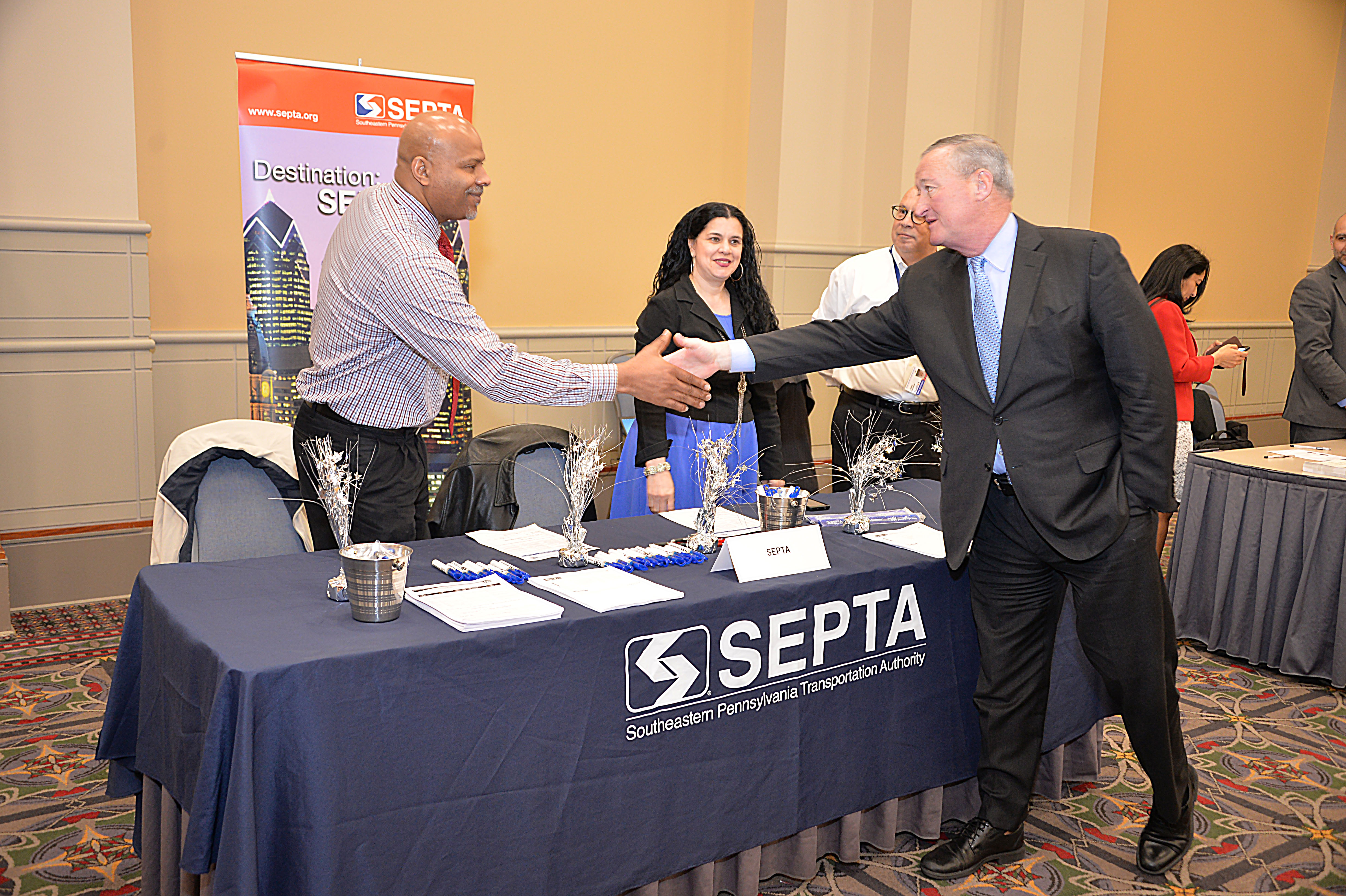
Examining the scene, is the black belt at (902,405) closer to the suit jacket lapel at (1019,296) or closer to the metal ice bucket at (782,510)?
the metal ice bucket at (782,510)

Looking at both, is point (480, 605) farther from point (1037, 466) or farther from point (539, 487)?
point (539, 487)

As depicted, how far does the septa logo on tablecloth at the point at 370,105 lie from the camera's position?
181 inches

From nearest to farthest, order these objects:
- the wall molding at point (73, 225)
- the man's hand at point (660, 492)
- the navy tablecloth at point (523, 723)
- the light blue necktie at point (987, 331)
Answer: the navy tablecloth at point (523, 723), the light blue necktie at point (987, 331), the man's hand at point (660, 492), the wall molding at point (73, 225)

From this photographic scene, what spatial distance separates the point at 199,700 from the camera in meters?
1.83

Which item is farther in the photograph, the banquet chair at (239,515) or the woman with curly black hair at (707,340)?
the woman with curly black hair at (707,340)

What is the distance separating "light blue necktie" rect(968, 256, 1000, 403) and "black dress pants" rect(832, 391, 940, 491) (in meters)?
0.97

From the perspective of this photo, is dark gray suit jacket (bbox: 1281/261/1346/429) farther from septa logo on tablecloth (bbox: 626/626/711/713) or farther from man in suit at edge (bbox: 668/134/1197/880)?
septa logo on tablecloth (bbox: 626/626/711/713)

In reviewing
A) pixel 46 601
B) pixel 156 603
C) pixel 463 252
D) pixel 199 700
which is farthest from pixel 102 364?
pixel 199 700

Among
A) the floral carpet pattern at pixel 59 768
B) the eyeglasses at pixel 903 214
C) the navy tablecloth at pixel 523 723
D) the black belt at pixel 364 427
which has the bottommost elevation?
the floral carpet pattern at pixel 59 768

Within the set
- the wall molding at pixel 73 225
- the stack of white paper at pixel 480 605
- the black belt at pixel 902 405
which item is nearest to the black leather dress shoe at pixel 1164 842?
the black belt at pixel 902 405

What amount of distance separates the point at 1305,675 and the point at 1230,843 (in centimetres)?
151

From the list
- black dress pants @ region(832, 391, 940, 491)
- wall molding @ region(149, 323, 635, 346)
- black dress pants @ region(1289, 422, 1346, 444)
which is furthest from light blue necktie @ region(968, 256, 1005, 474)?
black dress pants @ region(1289, 422, 1346, 444)

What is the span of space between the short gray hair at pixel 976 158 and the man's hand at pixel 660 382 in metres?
0.85

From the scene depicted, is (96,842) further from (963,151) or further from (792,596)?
(963,151)
